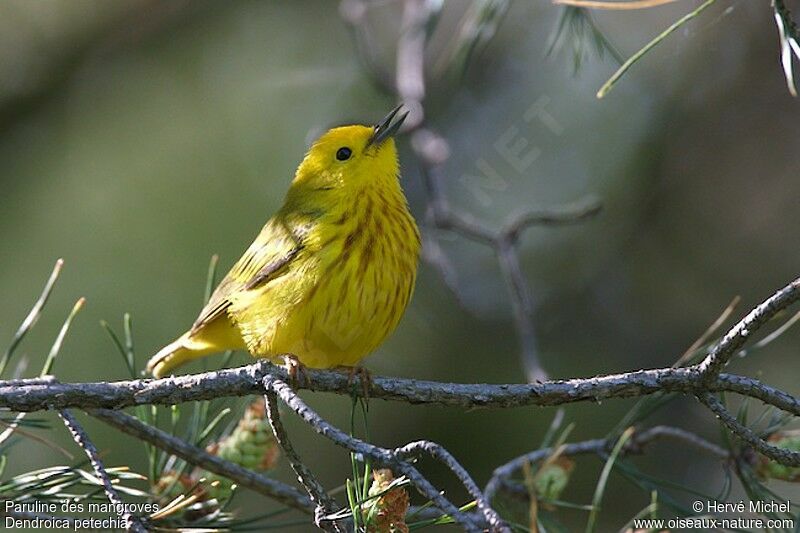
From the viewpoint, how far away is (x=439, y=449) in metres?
1.82

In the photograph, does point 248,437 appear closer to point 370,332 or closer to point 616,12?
point 370,332

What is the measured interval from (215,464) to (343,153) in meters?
1.58

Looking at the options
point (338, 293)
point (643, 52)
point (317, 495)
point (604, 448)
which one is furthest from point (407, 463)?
point (338, 293)

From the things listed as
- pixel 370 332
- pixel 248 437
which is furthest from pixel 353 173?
pixel 248 437

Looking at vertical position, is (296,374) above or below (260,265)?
below

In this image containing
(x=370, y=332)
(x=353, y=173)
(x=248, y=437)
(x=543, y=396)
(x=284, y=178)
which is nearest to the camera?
(x=543, y=396)

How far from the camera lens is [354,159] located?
382 centimetres

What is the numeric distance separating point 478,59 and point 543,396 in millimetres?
3696

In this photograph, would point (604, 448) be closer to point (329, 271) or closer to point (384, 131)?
point (329, 271)

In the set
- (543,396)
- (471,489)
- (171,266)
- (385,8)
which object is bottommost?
(471,489)

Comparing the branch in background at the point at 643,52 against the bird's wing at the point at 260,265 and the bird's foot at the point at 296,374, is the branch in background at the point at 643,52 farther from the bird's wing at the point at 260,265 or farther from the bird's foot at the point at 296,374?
the bird's wing at the point at 260,265

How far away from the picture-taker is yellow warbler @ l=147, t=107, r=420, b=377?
3.24 metres

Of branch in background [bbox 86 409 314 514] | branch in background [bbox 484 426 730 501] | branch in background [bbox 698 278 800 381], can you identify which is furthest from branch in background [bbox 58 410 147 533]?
branch in background [bbox 698 278 800 381]

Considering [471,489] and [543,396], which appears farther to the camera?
[543,396]
